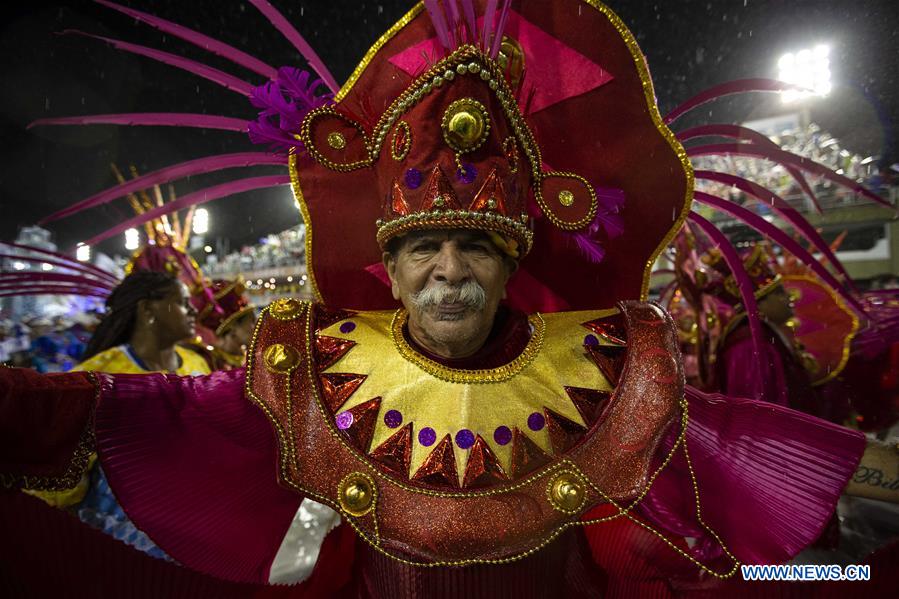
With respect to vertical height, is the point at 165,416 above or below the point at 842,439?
above

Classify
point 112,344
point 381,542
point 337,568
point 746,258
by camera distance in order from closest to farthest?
point 381,542, point 337,568, point 112,344, point 746,258

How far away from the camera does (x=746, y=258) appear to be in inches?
167

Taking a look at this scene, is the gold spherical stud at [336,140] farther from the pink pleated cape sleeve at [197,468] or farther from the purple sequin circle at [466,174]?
the pink pleated cape sleeve at [197,468]

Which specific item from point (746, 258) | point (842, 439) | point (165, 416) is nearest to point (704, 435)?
point (842, 439)

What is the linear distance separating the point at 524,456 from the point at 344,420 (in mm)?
513

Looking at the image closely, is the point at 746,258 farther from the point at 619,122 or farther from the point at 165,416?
the point at 165,416

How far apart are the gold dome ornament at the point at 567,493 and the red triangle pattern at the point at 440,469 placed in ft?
0.85

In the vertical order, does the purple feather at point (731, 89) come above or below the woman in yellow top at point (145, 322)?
above

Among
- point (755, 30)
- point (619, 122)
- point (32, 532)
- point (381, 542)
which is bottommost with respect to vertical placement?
point (381, 542)

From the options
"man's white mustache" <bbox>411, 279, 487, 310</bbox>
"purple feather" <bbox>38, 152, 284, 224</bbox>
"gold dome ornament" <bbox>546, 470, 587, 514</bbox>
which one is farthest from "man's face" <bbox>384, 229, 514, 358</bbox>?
"purple feather" <bbox>38, 152, 284, 224</bbox>

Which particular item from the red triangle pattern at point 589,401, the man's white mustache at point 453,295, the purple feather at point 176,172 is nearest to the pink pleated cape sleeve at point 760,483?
the red triangle pattern at point 589,401

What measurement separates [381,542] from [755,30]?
14.1ft

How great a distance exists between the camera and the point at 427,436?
139cm

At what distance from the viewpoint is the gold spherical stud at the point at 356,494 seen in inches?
50.1
